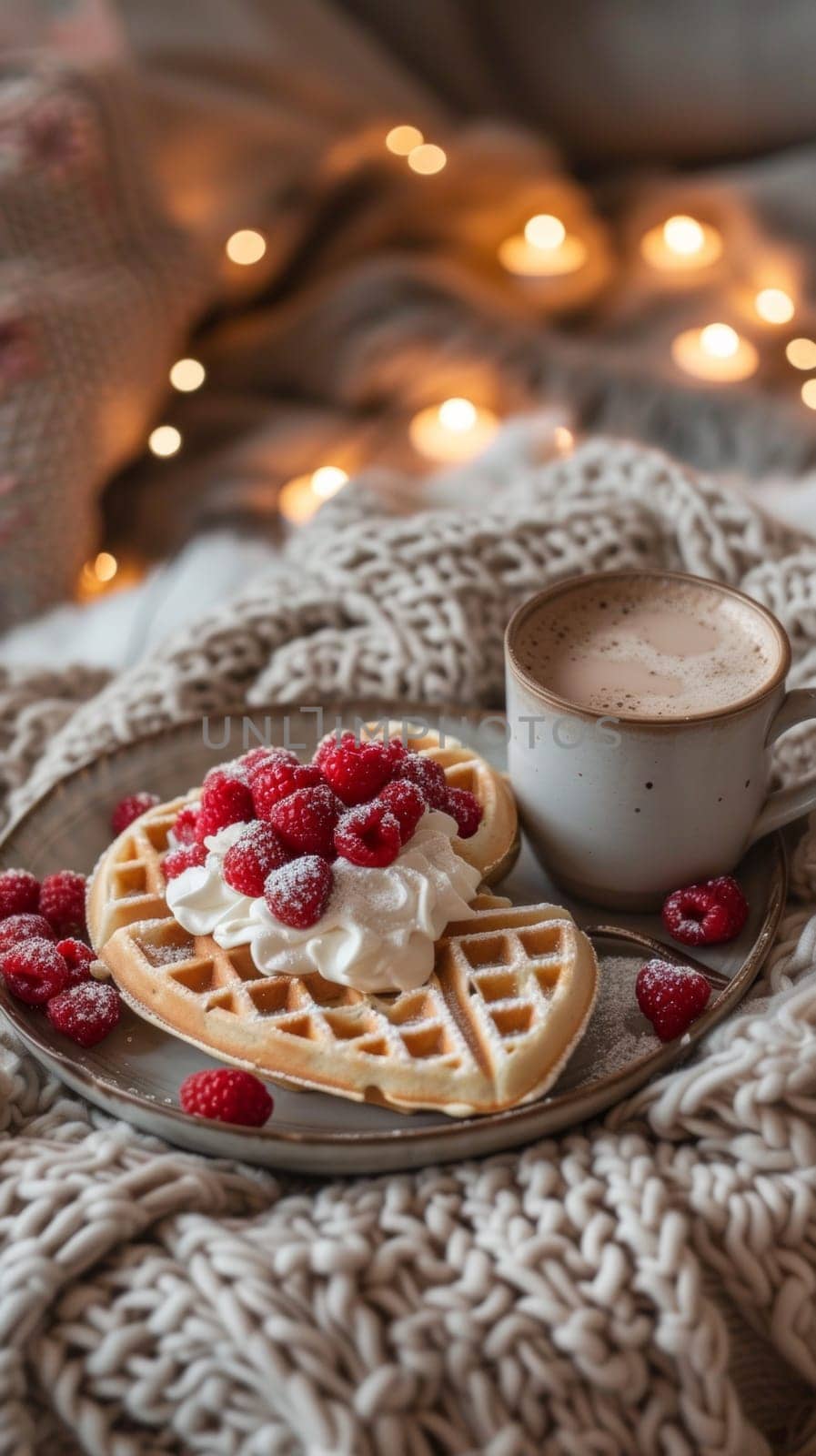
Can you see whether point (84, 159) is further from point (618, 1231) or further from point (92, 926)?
point (618, 1231)

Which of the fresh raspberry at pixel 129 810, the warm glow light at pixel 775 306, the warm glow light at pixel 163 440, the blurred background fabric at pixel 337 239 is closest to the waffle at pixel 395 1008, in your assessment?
the fresh raspberry at pixel 129 810

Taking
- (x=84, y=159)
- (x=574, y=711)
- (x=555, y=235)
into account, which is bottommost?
(x=555, y=235)

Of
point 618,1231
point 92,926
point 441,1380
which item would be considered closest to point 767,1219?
point 618,1231

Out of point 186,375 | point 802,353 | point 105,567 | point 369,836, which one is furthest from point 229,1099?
point 802,353

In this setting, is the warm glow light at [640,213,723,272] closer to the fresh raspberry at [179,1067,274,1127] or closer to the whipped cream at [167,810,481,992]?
the whipped cream at [167,810,481,992]

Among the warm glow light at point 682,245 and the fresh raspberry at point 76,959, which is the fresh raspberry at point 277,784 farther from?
the warm glow light at point 682,245

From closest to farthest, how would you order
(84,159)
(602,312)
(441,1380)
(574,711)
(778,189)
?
1. (441,1380)
2. (574,711)
3. (84,159)
4. (778,189)
5. (602,312)
